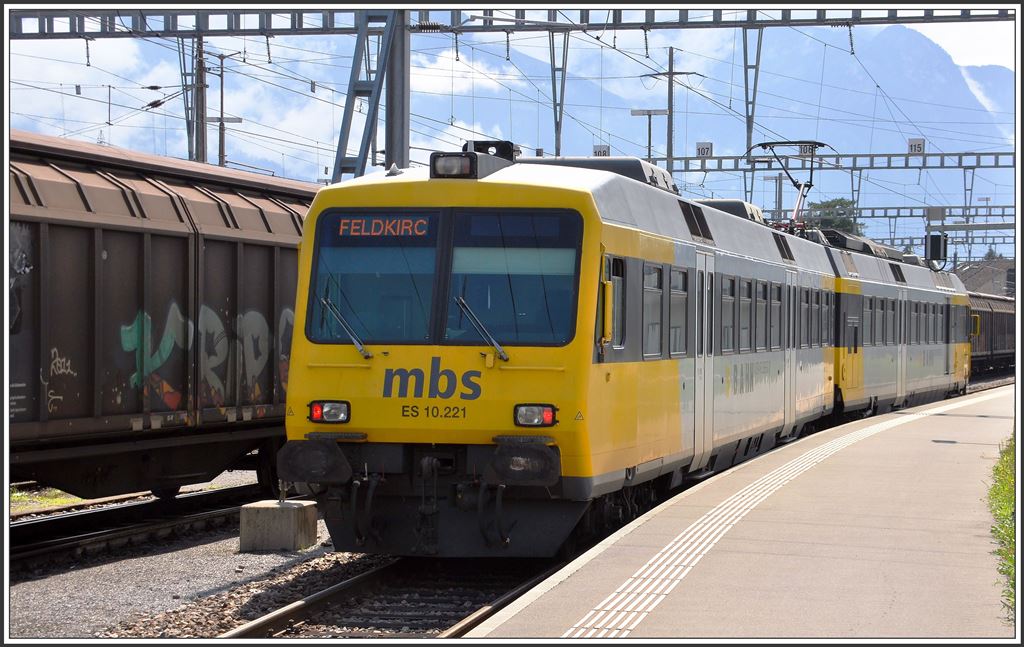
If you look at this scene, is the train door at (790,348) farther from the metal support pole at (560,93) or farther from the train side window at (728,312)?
the metal support pole at (560,93)

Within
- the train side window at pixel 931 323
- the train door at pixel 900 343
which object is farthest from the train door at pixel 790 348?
the train side window at pixel 931 323

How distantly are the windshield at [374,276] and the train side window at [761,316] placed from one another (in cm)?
679

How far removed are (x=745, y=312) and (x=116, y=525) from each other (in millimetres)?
7111

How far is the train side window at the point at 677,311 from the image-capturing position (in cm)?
1225

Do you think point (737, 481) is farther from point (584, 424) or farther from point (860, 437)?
point (860, 437)

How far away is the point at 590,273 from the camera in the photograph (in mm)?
9820

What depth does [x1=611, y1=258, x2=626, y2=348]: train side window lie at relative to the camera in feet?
34.2

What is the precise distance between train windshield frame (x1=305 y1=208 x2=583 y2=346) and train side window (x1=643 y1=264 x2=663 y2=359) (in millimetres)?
1655

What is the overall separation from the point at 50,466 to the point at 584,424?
4834 millimetres

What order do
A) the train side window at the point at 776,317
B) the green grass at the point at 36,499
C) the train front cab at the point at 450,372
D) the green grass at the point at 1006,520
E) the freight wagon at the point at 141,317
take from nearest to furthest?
the green grass at the point at 1006,520 → the train front cab at the point at 450,372 → the freight wagon at the point at 141,317 → the green grass at the point at 36,499 → the train side window at the point at 776,317

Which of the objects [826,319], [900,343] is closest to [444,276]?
[826,319]

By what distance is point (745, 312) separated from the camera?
1545 cm

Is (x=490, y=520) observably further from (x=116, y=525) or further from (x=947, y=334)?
(x=947, y=334)

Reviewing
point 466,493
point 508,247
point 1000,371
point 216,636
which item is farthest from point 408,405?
point 1000,371
